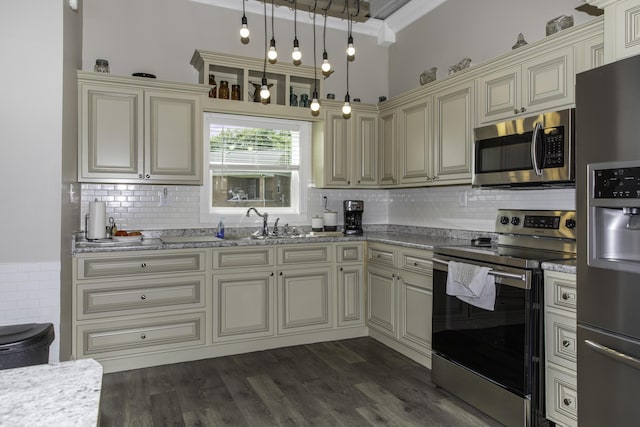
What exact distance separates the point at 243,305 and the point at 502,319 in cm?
203

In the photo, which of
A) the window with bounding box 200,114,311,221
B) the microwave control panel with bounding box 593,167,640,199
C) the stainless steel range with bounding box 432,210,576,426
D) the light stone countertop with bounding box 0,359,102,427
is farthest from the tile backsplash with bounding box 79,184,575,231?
the light stone countertop with bounding box 0,359,102,427

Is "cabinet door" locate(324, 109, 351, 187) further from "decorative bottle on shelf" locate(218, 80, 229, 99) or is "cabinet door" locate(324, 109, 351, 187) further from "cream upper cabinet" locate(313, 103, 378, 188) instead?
"decorative bottle on shelf" locate(218, 80, 229, 99)

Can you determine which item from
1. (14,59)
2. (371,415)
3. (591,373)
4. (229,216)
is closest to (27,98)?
(14,59)

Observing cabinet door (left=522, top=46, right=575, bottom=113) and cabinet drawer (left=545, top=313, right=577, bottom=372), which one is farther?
cabinet door (left=522, top=46, right=575, bottom=113)

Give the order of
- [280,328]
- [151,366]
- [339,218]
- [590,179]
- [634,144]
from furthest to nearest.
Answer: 1. [339,218]
2. [280,328]
3. [151,366]
4. [590,179]
5. [634,144]

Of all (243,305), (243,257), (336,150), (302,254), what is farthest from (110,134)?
(336,150)

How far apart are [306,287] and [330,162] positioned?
1.27 meters

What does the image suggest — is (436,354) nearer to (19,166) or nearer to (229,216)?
(229,216)

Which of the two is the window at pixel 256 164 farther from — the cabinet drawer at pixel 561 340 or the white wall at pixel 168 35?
the cabinet drawer at pixel 561 340

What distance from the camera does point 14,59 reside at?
2584 millimetres

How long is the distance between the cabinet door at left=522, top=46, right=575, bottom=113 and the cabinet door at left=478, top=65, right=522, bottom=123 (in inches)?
2.6

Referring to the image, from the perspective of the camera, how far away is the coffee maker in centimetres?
440

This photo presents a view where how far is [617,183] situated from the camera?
1.81 metres

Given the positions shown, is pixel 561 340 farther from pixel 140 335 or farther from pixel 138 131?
pixel 138 131
